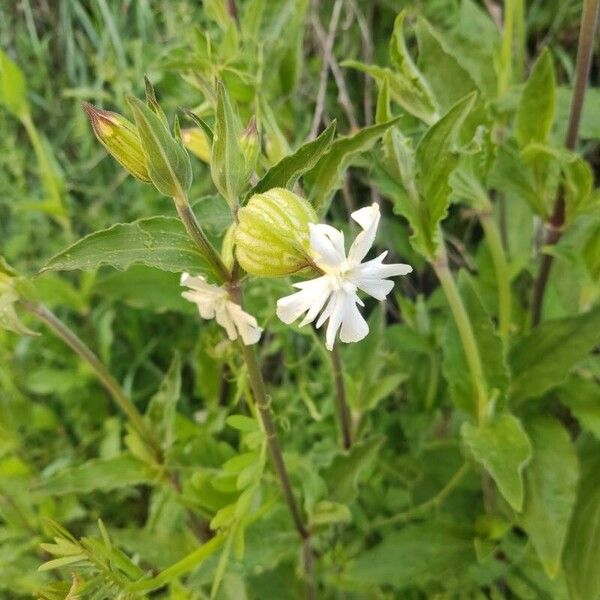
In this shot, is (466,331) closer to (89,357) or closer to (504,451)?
(504,451)

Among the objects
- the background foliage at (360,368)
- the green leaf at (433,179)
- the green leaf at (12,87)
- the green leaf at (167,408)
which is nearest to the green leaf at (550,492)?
the background foliage at (360,368)

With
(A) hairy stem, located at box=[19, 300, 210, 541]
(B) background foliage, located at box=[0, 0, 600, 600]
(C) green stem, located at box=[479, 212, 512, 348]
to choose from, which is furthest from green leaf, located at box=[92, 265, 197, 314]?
(C) green stem, located at box=[479, 212, 512, 348]

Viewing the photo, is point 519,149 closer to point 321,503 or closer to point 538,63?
point 538,63

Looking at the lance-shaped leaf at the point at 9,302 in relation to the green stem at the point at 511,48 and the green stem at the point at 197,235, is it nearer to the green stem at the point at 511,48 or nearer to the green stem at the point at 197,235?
the green stem at the point at 197,235

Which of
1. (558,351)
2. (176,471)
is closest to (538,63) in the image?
(558,351)

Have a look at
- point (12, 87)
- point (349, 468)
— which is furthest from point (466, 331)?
point (12, 87)

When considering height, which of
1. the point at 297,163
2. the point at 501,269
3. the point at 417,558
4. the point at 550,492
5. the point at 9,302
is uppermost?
the point at 297,163
